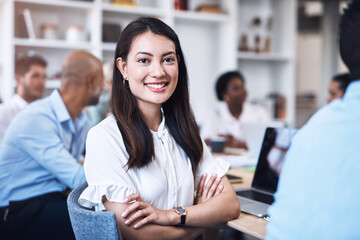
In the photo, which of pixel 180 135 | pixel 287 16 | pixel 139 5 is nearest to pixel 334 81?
pixel 287 16

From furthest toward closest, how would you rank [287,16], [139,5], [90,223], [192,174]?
[287,16]
[139,5]
[192,174]
[90,223]

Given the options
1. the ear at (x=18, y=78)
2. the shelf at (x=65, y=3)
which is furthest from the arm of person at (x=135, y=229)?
the shelf at (x=65, y=3)

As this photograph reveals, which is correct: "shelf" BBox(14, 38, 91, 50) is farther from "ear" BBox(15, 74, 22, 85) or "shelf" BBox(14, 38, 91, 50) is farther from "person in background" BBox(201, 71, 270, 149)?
"person in background" BBox(201, 71, 270, 149)

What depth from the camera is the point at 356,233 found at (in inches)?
34.3

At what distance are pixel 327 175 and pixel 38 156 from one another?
5.26 ft

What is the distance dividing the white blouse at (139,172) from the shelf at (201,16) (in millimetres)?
3333

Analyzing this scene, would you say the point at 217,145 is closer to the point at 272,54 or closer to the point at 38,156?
the point at 38,156

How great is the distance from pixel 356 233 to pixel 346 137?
203 mm

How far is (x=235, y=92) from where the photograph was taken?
421 centimetres

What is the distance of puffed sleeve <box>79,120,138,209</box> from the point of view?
4.37ft

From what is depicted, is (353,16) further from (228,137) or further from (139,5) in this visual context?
(139,5)

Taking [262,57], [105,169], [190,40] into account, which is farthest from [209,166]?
[262,57]

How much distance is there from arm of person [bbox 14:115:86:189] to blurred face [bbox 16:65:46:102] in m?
1.72

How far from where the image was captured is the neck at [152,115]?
162cm
